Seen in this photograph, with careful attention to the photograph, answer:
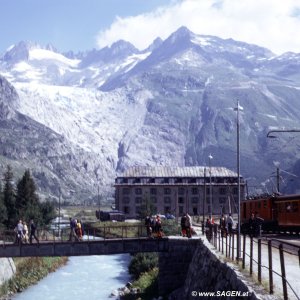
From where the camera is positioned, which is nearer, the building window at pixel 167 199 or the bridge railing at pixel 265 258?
the bridge railing at pixel 265 258

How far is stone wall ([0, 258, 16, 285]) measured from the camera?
6203cm

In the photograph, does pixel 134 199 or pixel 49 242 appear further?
pixel 134 199

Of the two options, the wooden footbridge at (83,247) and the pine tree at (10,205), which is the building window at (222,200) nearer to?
the pine tree at (10,205)

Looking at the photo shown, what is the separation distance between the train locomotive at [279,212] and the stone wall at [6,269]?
25.9 meters

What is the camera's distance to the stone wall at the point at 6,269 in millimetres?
62025

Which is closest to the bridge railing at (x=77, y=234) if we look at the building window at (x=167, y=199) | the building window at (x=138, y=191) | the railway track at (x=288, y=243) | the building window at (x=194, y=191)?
the railway track at (x=288, y=243)

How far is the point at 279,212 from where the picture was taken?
6166 cm

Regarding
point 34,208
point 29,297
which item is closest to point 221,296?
point 29,297

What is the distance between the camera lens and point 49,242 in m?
53.4

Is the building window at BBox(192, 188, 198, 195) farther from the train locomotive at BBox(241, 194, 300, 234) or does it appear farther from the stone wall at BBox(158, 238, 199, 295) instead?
the stone wall at BBox(158, 238, 199, 295)

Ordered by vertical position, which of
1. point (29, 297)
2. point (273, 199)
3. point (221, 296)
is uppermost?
point (273, 199)

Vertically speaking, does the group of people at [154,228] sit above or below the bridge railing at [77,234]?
above

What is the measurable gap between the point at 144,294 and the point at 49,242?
10.1m

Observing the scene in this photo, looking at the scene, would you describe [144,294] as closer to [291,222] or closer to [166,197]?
[291,222]
